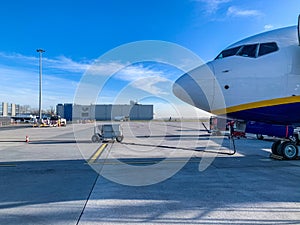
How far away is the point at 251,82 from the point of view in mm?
6859

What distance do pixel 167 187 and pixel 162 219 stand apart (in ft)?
5.54

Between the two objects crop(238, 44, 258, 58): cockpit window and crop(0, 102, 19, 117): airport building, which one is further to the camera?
crop(0, 102, 19, 117): airport building

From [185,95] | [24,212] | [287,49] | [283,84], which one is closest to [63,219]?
[24,212]

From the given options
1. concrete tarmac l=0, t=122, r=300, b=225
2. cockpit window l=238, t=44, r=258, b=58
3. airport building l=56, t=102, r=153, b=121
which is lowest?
concrete tarmac l=0, t=122, r=300, b=225

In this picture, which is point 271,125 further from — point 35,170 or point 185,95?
point 35,170

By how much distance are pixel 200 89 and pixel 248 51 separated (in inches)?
78.1

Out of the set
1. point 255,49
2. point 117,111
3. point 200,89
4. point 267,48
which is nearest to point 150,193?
point 200,89

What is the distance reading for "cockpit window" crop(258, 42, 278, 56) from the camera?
7046 mm

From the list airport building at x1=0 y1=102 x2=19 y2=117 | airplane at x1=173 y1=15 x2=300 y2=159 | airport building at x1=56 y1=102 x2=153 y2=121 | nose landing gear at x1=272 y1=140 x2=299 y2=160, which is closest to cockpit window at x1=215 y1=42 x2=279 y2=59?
airplane at x1=173 y1=15 x2=300 y2=159

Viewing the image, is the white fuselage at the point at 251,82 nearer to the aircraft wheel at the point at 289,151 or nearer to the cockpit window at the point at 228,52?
the cockpit window at the point at 228,52

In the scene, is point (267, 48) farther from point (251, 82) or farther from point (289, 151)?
point (289, 151)

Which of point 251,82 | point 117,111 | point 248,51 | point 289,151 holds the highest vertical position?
point 248,51

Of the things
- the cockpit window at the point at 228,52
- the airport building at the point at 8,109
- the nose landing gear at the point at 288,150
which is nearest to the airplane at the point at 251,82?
the cockpit window at the point at 228,52

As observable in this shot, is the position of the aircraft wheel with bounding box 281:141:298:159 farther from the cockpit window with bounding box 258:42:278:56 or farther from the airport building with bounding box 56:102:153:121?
the airport building with bounding box 56:102:153:121
